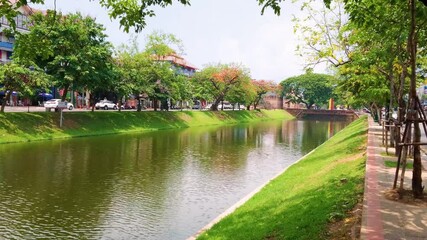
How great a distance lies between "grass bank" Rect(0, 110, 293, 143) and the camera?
3694cm

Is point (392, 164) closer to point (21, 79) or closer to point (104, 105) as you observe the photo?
point (21, 79)

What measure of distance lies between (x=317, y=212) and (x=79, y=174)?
597 inches

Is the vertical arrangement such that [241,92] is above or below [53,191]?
above

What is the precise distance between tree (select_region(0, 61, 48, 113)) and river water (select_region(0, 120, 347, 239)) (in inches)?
228

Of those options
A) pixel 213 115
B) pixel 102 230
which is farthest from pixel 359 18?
pixel 213 115

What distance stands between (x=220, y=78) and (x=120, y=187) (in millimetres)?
62936

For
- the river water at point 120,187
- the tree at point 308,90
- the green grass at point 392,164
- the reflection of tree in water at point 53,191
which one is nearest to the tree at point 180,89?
the river water at point 120,187

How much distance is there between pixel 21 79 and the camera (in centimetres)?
3784

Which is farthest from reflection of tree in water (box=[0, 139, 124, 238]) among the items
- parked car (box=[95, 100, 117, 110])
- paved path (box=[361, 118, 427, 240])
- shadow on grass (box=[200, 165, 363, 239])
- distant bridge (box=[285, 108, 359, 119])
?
distant bridge (box=[285, 108, 359, 119])

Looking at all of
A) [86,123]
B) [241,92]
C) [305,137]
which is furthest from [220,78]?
[86,123]

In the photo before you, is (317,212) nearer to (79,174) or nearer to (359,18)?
(359,18)

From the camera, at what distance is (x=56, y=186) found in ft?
63.9

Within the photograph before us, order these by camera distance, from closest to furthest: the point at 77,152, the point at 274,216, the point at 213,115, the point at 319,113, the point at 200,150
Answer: the point at 274,216
the point at 77,152
the point at 200,150
the point at 213,115
the point at 319,113

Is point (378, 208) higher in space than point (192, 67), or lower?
lower
